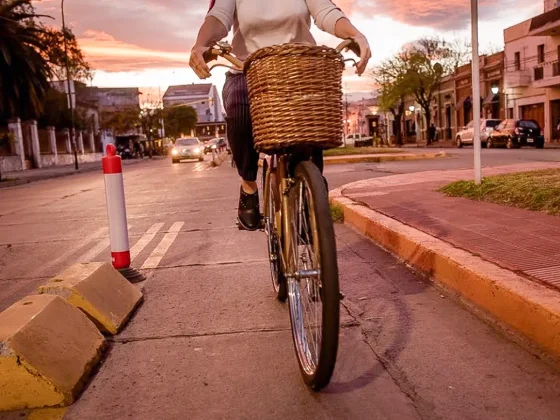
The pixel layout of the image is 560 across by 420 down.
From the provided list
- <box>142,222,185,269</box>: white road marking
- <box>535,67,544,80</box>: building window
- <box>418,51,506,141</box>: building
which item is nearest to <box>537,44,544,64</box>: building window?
<box>535,67,544,80</box>: building window

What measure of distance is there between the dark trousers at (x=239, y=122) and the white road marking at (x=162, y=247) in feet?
6.44

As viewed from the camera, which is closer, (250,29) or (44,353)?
(44,353)

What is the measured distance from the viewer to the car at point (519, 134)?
3133cm

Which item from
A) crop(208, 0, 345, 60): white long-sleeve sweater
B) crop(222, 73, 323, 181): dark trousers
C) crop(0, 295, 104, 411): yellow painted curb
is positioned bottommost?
crop(0, 295, 104, 411): yellow painted curb

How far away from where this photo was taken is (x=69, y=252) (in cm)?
618

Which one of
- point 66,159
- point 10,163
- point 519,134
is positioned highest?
point 519,134

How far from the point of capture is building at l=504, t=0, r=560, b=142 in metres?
38.5

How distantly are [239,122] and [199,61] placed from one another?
0.46 meters

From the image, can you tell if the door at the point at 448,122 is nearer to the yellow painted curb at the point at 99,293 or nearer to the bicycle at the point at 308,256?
the yellow painted curb at the point at 99,293

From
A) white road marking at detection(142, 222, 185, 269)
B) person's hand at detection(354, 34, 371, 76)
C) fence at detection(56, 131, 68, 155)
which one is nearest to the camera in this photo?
person's hand at detection(354, 34, 371, 76)

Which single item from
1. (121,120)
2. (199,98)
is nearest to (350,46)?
(121,120)

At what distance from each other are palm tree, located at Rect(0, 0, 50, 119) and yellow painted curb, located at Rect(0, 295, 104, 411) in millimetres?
24933

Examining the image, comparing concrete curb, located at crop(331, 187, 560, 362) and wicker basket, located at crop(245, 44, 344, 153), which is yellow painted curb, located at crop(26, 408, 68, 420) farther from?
concrete curb, located at crop(331, 187, 560, 362)

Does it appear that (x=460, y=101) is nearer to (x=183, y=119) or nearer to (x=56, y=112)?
(x=56, y=112)
